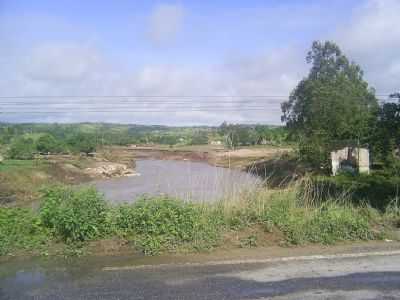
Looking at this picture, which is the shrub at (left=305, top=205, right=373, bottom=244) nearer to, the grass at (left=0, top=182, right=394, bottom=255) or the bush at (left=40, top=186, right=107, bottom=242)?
the grass at (left=0, top=182, right=394, bottom=255)

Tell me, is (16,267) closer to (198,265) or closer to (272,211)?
(198,265)

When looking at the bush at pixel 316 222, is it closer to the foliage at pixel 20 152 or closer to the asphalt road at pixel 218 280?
the asphalt road at pixel 218 280

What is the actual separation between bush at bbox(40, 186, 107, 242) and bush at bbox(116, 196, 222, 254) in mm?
390

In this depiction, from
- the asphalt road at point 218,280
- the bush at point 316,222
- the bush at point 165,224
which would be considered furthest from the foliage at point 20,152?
the asphalt road at point 218,280

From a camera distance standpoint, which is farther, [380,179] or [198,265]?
[380,179]

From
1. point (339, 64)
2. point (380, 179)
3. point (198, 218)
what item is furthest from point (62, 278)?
point (339, 64)

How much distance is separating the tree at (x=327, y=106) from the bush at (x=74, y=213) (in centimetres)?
2205

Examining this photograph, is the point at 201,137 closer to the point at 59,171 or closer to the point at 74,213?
the point at 59,171

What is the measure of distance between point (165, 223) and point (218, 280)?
7.23 ft

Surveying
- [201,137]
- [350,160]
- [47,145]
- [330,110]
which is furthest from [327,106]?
[47,145]

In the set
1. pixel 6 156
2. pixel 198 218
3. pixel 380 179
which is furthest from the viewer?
pixel 6 156

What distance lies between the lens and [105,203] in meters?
8.14

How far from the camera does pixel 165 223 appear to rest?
7.80 metres

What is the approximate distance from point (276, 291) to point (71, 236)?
3783mm
